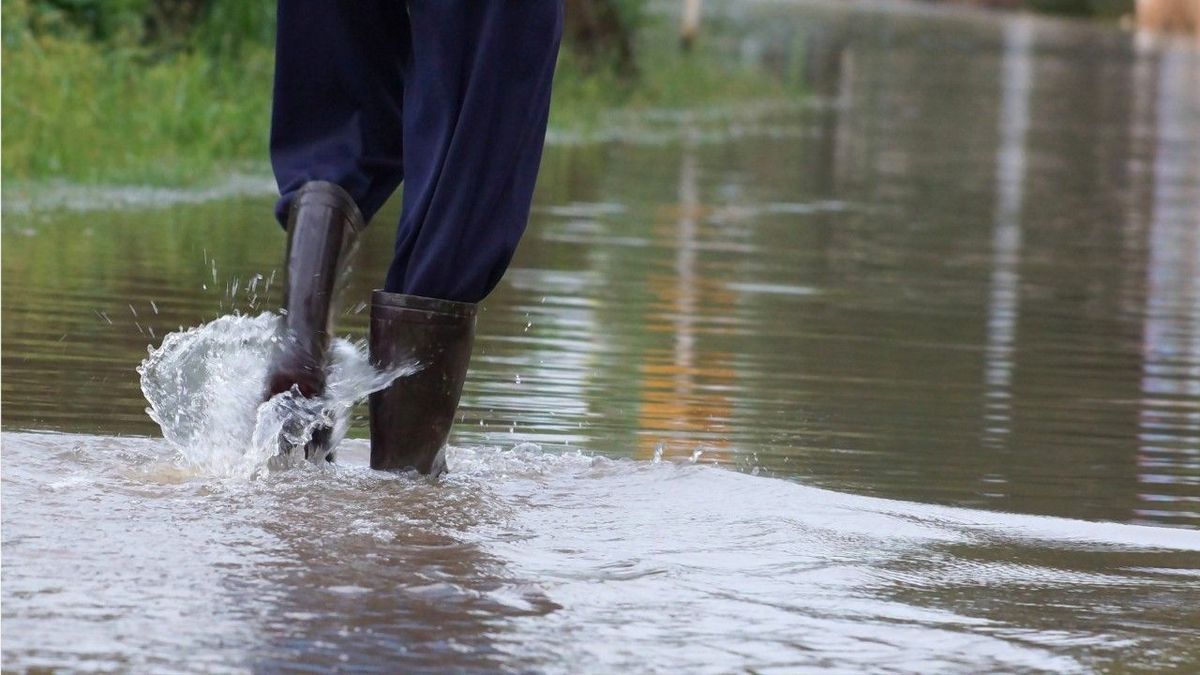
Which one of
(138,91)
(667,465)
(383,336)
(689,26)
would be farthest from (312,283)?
(689,26)

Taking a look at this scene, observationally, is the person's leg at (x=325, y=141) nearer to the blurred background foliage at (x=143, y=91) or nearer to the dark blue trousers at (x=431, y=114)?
the dark blue trousers at (x=431, y=114)

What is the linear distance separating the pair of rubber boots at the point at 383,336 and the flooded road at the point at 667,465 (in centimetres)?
7

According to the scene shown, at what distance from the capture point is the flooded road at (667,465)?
9.11 ft

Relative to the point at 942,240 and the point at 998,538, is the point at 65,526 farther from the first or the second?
the point at 942,240

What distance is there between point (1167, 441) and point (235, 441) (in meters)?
2.04

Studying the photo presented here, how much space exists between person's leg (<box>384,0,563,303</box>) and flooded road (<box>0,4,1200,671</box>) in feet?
1.15

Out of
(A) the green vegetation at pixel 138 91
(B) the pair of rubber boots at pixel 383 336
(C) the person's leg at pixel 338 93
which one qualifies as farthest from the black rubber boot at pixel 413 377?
(A) the green vegetation at pixel 138 91

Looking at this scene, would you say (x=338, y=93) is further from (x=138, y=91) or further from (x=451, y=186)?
(x=138, y=91)

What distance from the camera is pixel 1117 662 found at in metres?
2.79

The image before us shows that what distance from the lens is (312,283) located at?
367 cm

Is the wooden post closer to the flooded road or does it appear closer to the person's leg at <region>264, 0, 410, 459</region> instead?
the flooded road

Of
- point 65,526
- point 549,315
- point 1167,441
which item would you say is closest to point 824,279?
point 549,315

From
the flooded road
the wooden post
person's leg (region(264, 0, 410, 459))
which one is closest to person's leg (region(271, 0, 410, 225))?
person's leg (region(264, 0, 410, 459))

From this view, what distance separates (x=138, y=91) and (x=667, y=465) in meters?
6.97
